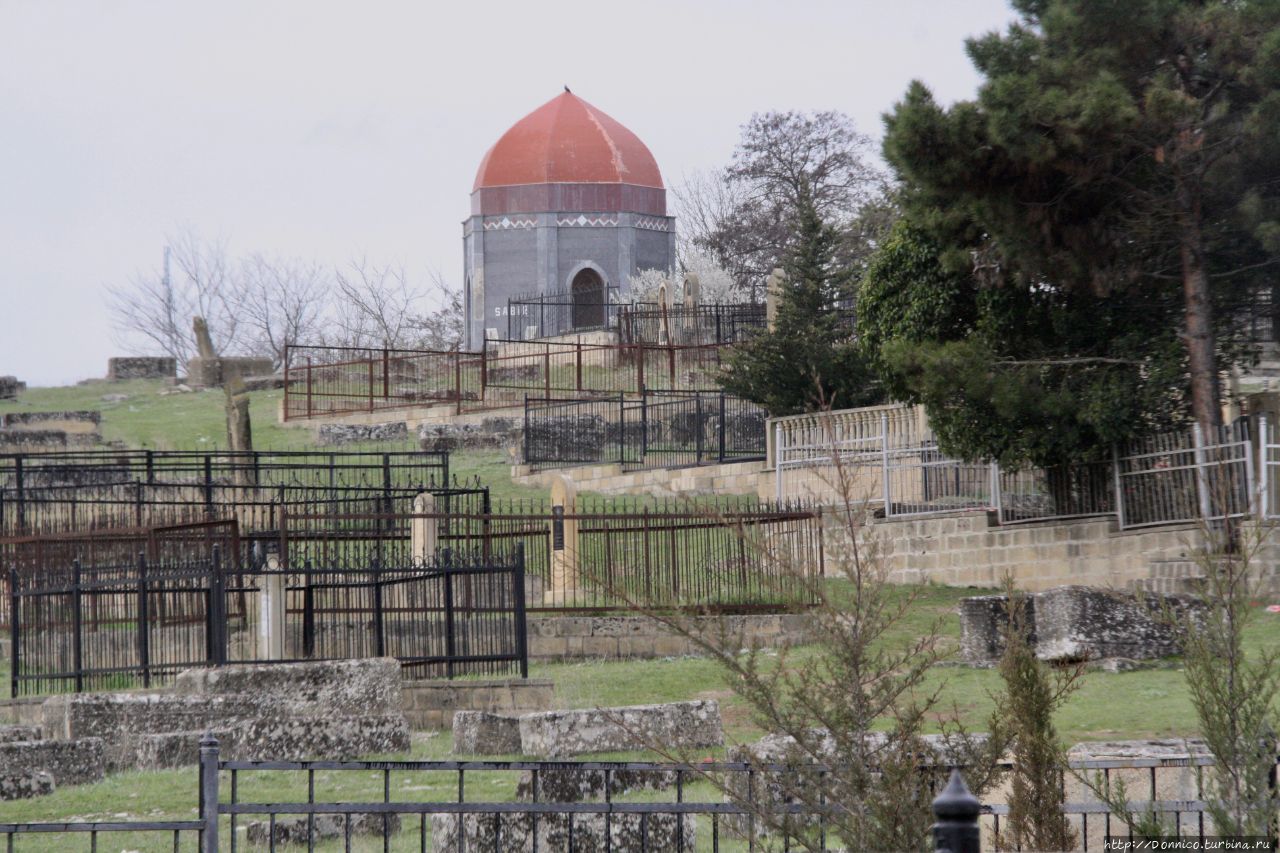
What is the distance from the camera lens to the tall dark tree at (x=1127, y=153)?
722 inches

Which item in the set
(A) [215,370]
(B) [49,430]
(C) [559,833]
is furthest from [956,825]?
(A) [215,370]

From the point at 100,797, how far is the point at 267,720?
1382 mm

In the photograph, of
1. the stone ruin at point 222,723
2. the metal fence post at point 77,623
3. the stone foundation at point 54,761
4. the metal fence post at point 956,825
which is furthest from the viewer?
the metal fence post at point 77,623

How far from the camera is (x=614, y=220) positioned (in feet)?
165

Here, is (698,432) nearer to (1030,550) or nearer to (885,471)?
(885,471)

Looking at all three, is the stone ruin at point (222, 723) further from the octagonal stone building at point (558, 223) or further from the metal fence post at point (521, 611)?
the octagonal stone building at point (558, 223)

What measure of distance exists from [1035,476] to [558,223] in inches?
1190

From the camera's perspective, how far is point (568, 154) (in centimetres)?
5016

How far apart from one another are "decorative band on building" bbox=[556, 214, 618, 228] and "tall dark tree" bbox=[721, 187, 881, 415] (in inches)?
865

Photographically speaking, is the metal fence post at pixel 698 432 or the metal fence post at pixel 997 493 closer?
the metal fence post at pixel 997 493

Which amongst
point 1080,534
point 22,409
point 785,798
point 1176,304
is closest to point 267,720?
point 785,798

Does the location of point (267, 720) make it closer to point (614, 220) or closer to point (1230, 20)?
point (1230, 20)

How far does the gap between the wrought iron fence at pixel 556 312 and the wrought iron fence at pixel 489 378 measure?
624 cm

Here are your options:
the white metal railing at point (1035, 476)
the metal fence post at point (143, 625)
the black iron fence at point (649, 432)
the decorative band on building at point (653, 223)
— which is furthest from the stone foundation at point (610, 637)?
the decorative band on building at point (653, 223)
